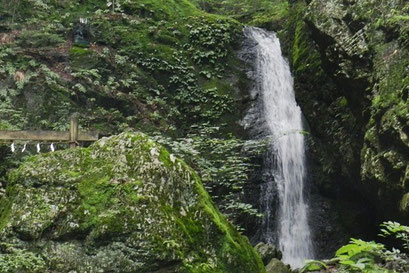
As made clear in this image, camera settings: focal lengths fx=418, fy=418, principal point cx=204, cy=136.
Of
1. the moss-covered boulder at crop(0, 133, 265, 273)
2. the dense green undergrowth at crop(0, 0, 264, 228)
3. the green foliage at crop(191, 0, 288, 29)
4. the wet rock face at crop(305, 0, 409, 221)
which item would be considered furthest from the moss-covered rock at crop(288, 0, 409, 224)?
the green foliage at crop(191, 0, 288, 29)

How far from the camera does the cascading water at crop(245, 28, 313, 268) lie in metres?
13.9

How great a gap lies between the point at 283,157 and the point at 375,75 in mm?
5912

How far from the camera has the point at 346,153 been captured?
12.3m

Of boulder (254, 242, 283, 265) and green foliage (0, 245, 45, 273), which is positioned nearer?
green foliage (0, 245, 45, 273)

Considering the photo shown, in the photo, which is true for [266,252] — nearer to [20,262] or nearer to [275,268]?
[275,268]

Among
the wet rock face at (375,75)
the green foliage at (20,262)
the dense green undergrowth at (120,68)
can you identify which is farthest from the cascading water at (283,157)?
the green foliage at (20,262)

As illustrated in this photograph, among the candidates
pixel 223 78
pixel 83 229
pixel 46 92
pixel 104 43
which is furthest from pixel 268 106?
pixel 83 229

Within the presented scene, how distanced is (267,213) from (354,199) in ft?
10.1

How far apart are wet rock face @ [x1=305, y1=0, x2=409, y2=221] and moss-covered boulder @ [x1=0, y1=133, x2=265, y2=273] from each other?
18.1 feet

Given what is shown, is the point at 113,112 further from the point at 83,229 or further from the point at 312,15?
the point at 83,229

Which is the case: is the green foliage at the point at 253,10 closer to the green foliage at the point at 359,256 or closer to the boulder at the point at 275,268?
the boulder at the point at 275,268

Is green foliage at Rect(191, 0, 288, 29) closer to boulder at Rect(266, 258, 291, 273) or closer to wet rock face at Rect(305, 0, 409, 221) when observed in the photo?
wet rock face at Rect(305, 0, 409, 221)

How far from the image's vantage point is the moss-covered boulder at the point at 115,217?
12.9 feet

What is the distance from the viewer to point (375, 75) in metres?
9.95
